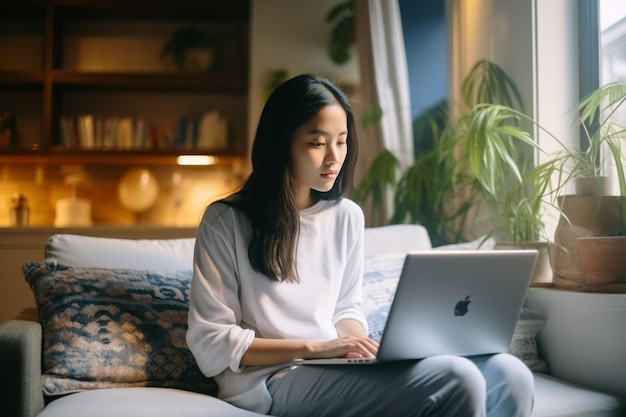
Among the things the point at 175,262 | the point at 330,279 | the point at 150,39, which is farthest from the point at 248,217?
the point at 150,39

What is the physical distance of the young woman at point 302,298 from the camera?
141 cm

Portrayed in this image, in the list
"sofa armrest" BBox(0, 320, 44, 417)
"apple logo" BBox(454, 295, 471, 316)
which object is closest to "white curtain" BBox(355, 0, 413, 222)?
"apple logo" BBox(454, 295, 471, 316)

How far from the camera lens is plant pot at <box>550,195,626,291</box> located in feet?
6.66

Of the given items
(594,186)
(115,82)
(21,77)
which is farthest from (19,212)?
(594,186)

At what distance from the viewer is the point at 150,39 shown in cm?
462

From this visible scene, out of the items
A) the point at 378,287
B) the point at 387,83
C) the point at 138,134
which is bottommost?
the point at 378,287

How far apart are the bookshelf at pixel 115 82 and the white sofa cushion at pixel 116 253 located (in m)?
2.38

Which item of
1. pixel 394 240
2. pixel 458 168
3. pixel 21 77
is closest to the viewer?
pixel 394 240

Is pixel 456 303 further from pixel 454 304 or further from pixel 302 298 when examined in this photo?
pixel 302 298

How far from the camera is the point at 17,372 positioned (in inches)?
56.0

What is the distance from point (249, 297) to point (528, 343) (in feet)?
3.15

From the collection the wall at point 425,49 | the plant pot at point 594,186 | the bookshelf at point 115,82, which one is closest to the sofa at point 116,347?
the plant pot at point 594,186

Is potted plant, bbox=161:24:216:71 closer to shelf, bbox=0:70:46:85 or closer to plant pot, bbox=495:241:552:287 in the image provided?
shelf, bbox=0:70:46:85

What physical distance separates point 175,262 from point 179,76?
2.59 metres
